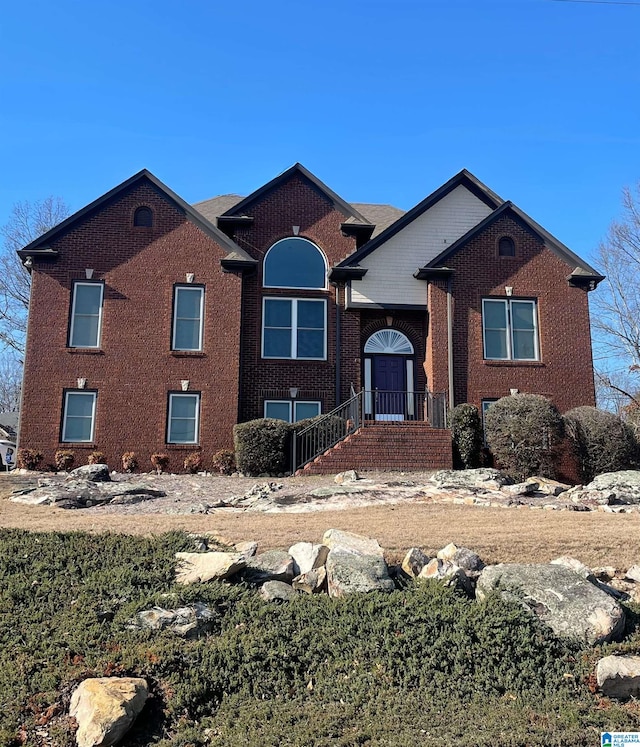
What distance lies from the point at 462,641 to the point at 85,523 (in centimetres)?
657

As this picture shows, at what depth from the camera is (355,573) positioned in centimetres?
752

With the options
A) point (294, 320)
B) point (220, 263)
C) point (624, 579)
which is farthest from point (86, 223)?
point (624, 579)

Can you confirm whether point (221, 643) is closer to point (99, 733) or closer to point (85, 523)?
point (99, 733)

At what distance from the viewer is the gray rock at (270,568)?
7.68 m

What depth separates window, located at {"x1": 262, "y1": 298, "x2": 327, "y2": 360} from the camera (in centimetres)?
2055

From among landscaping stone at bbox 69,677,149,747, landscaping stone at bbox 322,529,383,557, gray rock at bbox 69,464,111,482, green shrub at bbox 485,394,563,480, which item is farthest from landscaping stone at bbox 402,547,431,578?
gray rock at bbox 69,464,111,482

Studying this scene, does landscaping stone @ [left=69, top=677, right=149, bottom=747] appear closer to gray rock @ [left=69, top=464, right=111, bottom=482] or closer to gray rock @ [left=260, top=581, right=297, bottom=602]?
gray rock @ [left=260, top=581, right=297, bottom=602]

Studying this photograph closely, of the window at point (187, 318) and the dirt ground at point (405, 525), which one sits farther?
the window at point (187, 318)

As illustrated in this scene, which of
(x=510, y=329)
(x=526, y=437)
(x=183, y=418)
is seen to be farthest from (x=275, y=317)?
(x=526, y=437)

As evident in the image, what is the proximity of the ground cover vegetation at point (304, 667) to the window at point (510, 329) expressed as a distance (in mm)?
13481

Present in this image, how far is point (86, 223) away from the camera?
20.2 metres

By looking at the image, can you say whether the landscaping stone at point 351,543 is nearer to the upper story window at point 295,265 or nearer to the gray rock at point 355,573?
the gray rock at point 355,573

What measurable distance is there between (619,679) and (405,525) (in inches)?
180

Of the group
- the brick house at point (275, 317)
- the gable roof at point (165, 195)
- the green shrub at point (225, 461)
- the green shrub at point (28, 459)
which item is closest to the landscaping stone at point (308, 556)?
the green shrub at point (225, 461)
